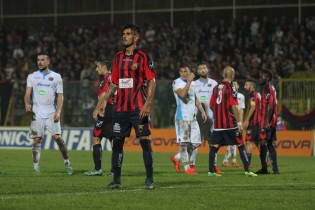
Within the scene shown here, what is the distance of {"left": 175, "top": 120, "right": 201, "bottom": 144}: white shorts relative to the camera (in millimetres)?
18547

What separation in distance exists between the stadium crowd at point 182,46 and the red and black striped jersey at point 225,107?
14656 mm

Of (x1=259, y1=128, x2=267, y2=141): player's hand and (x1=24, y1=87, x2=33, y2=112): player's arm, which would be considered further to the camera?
(x1=259, y1=128, x2=267, y2=141): player's hand

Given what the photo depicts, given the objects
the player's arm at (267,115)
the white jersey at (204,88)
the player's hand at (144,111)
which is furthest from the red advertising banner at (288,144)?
the player's hand at (144,111)

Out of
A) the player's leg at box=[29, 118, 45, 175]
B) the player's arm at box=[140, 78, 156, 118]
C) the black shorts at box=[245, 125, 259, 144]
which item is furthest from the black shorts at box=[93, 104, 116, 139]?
the player's arm at box=[140, 78, 156, 118]

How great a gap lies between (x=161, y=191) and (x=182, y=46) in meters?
25.4

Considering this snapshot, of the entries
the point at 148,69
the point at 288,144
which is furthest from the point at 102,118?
A: the point at 288,144

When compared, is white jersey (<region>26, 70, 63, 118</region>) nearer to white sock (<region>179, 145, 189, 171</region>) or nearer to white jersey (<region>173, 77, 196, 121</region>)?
white jersey (<region>173, 77, 196, 121</region>)

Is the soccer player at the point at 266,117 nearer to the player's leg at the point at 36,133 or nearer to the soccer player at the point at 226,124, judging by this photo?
the soccer player at the point at 226,124

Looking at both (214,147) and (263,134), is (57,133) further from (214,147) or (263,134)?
(263,134)

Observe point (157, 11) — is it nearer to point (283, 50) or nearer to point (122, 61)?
point (283, 50)

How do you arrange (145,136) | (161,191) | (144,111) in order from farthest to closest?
(145,136) → (144,111) → (161,191)

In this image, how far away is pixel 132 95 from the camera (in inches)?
518

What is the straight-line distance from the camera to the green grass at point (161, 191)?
35.6ft

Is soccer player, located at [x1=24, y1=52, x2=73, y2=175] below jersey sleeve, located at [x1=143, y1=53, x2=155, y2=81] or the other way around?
below
